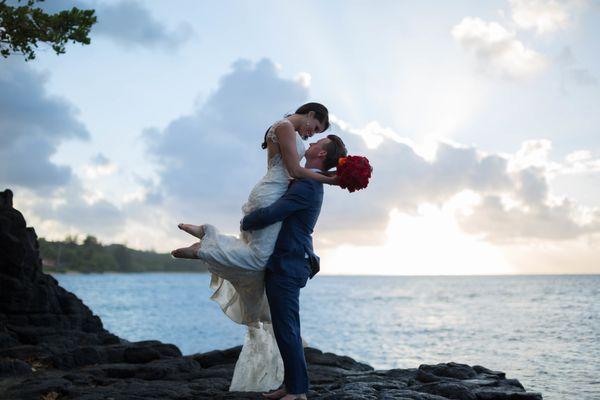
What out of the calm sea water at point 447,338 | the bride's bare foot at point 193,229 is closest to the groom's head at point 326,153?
the bride's bare foot at point 193,229

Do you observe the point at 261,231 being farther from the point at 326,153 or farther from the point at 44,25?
the point at 44,25

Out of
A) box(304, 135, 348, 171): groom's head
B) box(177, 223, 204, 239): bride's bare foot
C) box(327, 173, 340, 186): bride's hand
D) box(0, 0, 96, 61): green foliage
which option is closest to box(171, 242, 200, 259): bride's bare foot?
box(177, 223, 204, 239): bride's bare foot

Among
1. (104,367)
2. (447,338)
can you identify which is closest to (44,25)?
(104,367)

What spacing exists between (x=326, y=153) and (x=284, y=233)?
907 mm

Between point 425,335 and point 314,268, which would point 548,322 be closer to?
point 425,335

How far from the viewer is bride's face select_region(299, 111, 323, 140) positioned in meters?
6.55

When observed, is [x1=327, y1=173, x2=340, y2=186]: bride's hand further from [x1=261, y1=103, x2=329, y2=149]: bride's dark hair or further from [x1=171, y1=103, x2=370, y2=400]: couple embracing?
[x1=261, y1=103, x2=329, y2=149]: bride's dark hair

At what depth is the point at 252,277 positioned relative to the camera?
6648 mm

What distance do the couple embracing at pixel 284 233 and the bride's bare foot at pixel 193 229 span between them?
10mm

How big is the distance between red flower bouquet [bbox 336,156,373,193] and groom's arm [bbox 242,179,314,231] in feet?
1.38

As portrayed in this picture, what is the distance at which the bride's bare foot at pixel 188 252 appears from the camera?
6504 mm

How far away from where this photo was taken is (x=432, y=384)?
809cm

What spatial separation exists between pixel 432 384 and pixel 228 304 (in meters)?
2.79

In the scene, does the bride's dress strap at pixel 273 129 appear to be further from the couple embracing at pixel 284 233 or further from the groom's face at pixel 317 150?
the groom's face at pixel 317 150
